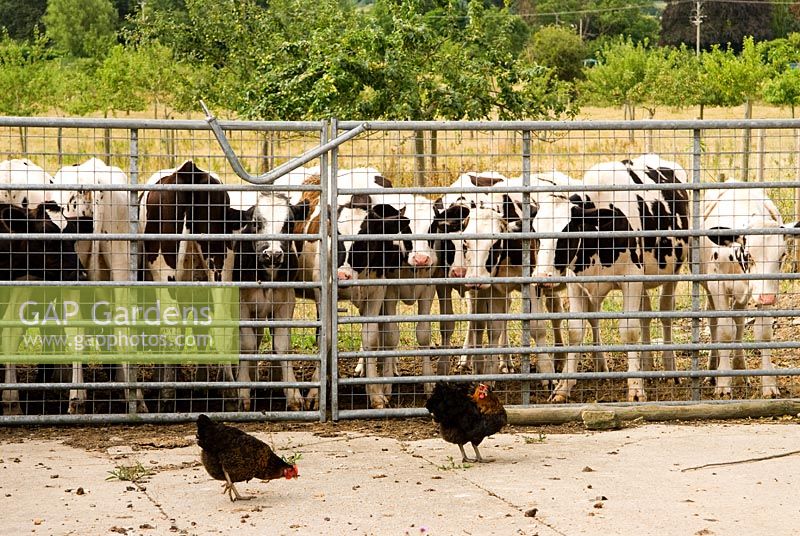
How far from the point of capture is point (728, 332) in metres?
12.3

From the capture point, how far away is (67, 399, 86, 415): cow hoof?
10820 millimetres

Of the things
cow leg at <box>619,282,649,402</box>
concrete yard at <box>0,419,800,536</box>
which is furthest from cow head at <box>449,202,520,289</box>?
concrete yard at <box>0,419,800,536</box>

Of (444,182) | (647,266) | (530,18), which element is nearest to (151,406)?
(647,266)

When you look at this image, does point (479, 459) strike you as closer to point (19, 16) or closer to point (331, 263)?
point (331, 263)

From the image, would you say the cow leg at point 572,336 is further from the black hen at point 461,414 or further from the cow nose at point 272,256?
the black hen at point 461,414

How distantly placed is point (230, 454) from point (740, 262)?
6089 millimetres

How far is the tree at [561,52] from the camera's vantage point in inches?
2435

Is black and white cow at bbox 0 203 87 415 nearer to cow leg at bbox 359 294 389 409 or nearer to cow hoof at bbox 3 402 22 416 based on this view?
cow hoof at bbox 3 402 22 416

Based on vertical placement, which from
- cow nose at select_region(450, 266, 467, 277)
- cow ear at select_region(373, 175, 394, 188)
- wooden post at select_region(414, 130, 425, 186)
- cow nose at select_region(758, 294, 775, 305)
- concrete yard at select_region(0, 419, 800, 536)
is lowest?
concrete yard at select_region(0, 419, 800, 536)

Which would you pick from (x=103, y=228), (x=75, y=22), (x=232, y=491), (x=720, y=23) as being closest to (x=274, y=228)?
(x=103, y=228)

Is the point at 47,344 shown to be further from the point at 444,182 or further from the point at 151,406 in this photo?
the point at 444,182

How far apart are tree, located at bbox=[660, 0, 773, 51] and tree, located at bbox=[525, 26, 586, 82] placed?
20.3 meters

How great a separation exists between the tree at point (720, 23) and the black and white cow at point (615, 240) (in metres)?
73.0

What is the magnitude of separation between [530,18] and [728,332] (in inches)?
3265
